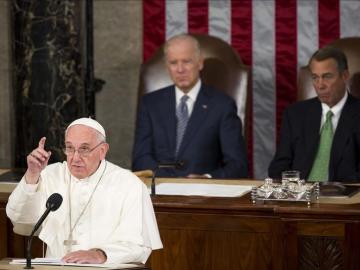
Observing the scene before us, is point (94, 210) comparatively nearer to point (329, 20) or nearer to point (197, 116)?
point (197, 116)

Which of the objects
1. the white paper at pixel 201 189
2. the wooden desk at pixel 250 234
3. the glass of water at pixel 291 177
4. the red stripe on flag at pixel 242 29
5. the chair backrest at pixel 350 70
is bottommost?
the wooden desk at pixel 250 234

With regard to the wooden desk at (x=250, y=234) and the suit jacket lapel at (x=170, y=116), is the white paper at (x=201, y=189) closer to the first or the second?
the wooden desk at (x=250, y=234)

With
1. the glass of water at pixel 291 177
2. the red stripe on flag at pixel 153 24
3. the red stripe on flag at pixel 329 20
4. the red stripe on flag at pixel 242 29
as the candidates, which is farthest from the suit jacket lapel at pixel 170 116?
the glass of water at pixel 291 177

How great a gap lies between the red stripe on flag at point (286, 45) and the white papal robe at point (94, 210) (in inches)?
140

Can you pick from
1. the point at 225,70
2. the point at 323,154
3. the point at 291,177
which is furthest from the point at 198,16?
the point at 291,177

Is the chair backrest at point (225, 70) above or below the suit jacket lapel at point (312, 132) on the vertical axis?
above

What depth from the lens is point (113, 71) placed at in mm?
9688

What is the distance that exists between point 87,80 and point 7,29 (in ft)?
2.69

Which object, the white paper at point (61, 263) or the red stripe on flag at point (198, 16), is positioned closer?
the white paper at point (61, 263)

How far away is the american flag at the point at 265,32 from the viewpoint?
912 centimetres

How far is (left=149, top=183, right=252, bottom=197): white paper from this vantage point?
6855 mm

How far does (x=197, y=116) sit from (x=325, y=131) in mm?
899

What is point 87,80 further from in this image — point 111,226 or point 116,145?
point 111,226

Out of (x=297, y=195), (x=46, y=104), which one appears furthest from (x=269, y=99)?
(x=297, y=195)
